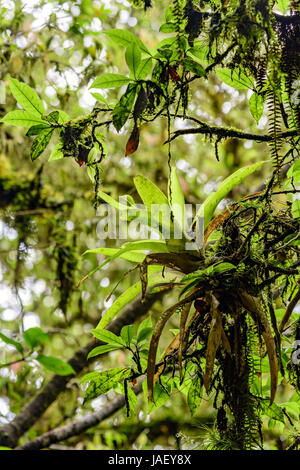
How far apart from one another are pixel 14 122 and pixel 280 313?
2.31 ft

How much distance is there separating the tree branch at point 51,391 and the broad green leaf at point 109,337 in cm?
94

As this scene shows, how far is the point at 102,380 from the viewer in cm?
82

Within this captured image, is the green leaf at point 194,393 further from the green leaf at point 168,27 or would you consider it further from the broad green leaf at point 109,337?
the green leaf at point 168,27

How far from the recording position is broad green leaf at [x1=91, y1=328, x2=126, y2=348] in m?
0.79

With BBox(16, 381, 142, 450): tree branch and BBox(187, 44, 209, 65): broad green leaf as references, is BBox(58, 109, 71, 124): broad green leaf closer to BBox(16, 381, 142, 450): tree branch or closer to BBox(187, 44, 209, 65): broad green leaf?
BBox(187, 44, 209, 65): broad green leaf

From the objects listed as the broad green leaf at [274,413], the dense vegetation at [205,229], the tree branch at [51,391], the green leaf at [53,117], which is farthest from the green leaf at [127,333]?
the tree branch at [51,391]

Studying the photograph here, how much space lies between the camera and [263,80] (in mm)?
676

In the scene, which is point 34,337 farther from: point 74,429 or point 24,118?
point 74,429

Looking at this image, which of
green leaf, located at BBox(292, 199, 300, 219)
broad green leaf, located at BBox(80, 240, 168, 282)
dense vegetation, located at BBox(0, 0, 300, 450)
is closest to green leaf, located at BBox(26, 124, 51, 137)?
dense vegetation, located at BBox(0, 0, 300, 450)

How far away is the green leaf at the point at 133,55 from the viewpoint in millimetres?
615

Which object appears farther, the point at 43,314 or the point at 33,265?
the point at 43,314

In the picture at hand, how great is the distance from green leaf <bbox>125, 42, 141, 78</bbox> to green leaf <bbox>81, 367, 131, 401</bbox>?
0.57 metres

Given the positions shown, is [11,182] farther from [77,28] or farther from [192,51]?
[192,51]
